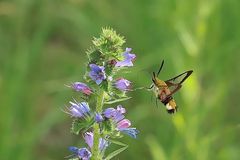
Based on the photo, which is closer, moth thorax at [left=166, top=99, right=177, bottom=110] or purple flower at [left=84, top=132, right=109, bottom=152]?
purple flower at [left=84, top=132, right=109, bottom=152]

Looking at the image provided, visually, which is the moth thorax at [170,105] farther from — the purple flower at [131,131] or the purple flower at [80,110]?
the purple flower at [80,110]

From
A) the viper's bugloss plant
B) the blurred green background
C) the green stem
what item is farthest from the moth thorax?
the blurred green background

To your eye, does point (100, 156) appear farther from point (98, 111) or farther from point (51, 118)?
point (51, 118)

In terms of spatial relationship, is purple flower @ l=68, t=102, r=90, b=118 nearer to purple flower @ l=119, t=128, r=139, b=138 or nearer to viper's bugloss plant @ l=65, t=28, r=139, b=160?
viper's bugloss plant @ l=65, t=28, r=139, b=160

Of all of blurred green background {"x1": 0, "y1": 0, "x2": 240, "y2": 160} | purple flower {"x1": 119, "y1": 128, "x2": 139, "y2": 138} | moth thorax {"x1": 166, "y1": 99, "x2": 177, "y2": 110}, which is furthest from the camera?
blurred green background {"x1": 0, "y1": 0, "x2": 240, "y2": 160}

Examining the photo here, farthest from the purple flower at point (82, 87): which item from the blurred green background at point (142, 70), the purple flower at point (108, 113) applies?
the blurred green background at point (142, 70)

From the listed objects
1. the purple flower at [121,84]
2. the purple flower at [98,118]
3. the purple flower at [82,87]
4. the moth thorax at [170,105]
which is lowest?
the purple flower at [98,118]

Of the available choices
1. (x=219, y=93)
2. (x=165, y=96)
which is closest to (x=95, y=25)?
(x=219, y=93)
